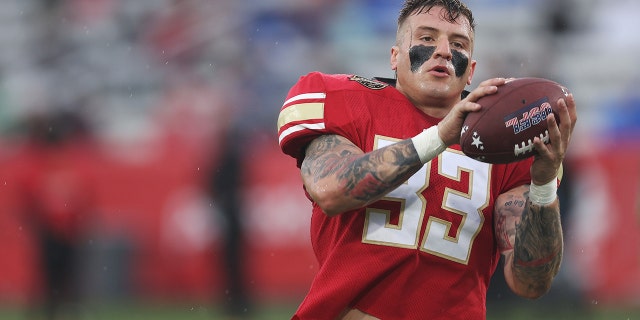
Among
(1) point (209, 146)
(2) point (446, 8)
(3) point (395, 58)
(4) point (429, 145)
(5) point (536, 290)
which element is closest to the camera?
(4) point (429, 145)

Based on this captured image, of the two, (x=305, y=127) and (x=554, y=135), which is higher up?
(x=554, y=135)

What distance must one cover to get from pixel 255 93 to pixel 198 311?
210 centimetres

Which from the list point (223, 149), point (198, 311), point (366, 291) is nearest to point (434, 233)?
point (366, 291)

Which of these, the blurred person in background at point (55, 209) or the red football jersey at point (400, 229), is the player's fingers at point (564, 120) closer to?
the red football jersey at point (400, 229)

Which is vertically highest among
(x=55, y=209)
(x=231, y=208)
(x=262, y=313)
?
(x=231, y=208)

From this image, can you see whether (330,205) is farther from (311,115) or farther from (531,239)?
(531,239)

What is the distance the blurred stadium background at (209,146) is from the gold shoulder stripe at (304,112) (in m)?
4.85

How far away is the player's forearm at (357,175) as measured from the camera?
9.34 feet

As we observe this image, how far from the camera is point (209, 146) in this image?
341 inches

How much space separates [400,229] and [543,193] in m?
0.42

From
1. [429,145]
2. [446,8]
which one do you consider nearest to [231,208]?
[446,8]

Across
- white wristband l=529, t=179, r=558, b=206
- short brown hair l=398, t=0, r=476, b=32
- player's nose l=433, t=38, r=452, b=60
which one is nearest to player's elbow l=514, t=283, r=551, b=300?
white wristband l=529, t=179, r=558, b=206

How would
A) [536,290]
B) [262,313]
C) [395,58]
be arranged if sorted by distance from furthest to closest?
[262,313]
[395,58]
[536,290]

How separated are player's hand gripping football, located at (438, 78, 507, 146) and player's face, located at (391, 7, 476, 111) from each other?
1.40ft
